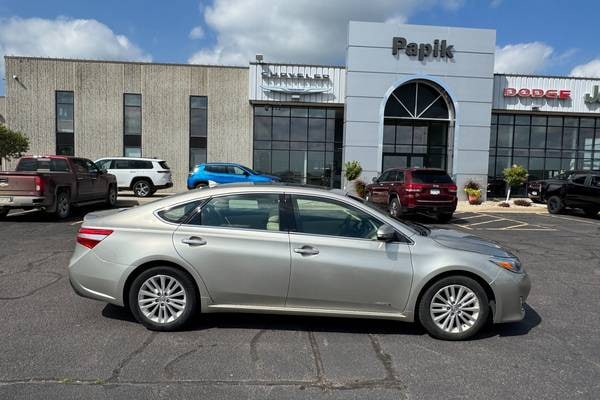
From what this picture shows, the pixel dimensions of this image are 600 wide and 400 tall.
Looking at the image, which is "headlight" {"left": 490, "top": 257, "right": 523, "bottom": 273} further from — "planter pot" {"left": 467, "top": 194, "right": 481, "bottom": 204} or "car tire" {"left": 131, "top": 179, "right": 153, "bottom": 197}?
"planter pot" {"left": 467, "top": 194, "right": 481, "bottom": 204}

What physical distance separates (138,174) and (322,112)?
1153 cm

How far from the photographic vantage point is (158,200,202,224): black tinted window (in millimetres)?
4457

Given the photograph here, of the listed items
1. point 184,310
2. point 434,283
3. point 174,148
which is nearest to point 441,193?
point 434,283

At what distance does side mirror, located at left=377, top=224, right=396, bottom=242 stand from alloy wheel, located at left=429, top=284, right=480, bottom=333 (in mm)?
697

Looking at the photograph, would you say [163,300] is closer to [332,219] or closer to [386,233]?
[332,219]

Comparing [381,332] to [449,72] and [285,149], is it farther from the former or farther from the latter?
[285,149]

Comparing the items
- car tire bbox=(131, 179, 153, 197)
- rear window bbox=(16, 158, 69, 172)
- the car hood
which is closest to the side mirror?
the car hood

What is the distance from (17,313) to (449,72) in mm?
22733

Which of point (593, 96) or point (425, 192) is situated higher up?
point (593, 96)

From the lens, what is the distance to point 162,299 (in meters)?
4.34

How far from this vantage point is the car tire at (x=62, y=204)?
12102 millimetres

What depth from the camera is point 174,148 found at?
87.6ft

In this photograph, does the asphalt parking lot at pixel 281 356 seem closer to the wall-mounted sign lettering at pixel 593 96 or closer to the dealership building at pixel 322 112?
the dealership building at pixel 322 112

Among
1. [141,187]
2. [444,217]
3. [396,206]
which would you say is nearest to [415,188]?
[396,206]
